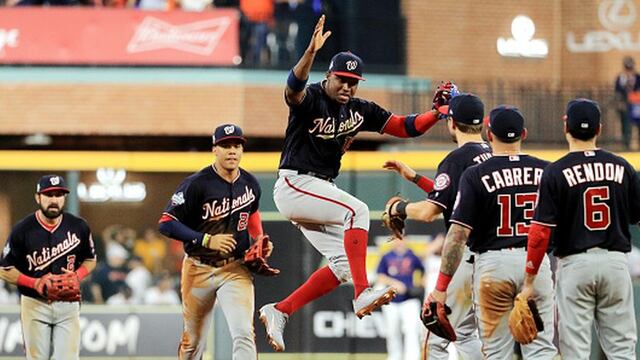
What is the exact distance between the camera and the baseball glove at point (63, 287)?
1354 cm

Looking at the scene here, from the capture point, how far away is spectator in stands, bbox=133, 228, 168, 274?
2041cm

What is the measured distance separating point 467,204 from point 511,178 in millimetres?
393

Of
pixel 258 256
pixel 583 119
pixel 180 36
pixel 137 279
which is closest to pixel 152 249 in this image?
pixel 137 279

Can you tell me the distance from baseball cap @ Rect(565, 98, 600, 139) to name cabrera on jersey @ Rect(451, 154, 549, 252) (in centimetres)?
52

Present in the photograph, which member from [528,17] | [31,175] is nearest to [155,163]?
[31,175]

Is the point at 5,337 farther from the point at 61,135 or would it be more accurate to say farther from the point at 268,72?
the point at 268,72

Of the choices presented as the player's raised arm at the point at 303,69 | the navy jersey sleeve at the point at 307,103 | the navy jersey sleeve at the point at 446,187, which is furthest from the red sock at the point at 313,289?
the player's raised arm at the point at 303,69

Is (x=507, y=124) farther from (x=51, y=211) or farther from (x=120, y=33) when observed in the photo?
(x=120, y=33)

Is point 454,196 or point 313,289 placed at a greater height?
point 454,196

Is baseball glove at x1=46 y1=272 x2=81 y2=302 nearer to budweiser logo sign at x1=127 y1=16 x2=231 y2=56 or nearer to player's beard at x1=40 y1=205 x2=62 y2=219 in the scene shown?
player's beard at x1=40 y1=205 x2=62 y2=219

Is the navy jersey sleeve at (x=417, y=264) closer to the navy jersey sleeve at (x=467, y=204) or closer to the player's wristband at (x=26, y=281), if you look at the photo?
the player's wristband at (x=26, y=281)

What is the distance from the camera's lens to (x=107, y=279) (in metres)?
20.1

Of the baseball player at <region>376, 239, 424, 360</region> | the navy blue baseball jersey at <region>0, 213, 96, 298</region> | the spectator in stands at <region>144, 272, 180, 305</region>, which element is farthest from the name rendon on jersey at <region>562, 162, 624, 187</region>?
the spectator in stands at <region>144, 272, 180, 305</region>

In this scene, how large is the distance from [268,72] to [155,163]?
12.2 ft
